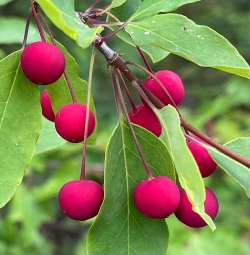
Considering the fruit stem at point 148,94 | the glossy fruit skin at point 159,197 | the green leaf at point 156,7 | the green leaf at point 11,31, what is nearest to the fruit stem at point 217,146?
the fruit stem at point 148,94

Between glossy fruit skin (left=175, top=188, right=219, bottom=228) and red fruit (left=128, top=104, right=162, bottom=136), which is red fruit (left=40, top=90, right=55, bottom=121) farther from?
glossy fruit skin (left=175, top=188, right=219, bottom=228)

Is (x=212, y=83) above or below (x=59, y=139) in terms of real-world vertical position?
below

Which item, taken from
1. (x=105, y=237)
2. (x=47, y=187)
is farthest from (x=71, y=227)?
(x=105, y=237)

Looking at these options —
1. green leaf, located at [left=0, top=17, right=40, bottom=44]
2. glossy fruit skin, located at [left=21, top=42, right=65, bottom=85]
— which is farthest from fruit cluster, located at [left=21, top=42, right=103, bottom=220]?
green leaf, located at [left=0, top=17, right=40, bottom=44]

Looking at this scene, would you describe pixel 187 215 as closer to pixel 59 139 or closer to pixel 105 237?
pixel 105 237

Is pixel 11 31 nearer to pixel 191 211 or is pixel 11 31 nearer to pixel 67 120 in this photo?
pixel 67 120

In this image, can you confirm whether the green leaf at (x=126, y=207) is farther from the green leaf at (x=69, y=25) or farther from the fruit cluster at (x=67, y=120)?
the green leaf at (x=69, y=25)
